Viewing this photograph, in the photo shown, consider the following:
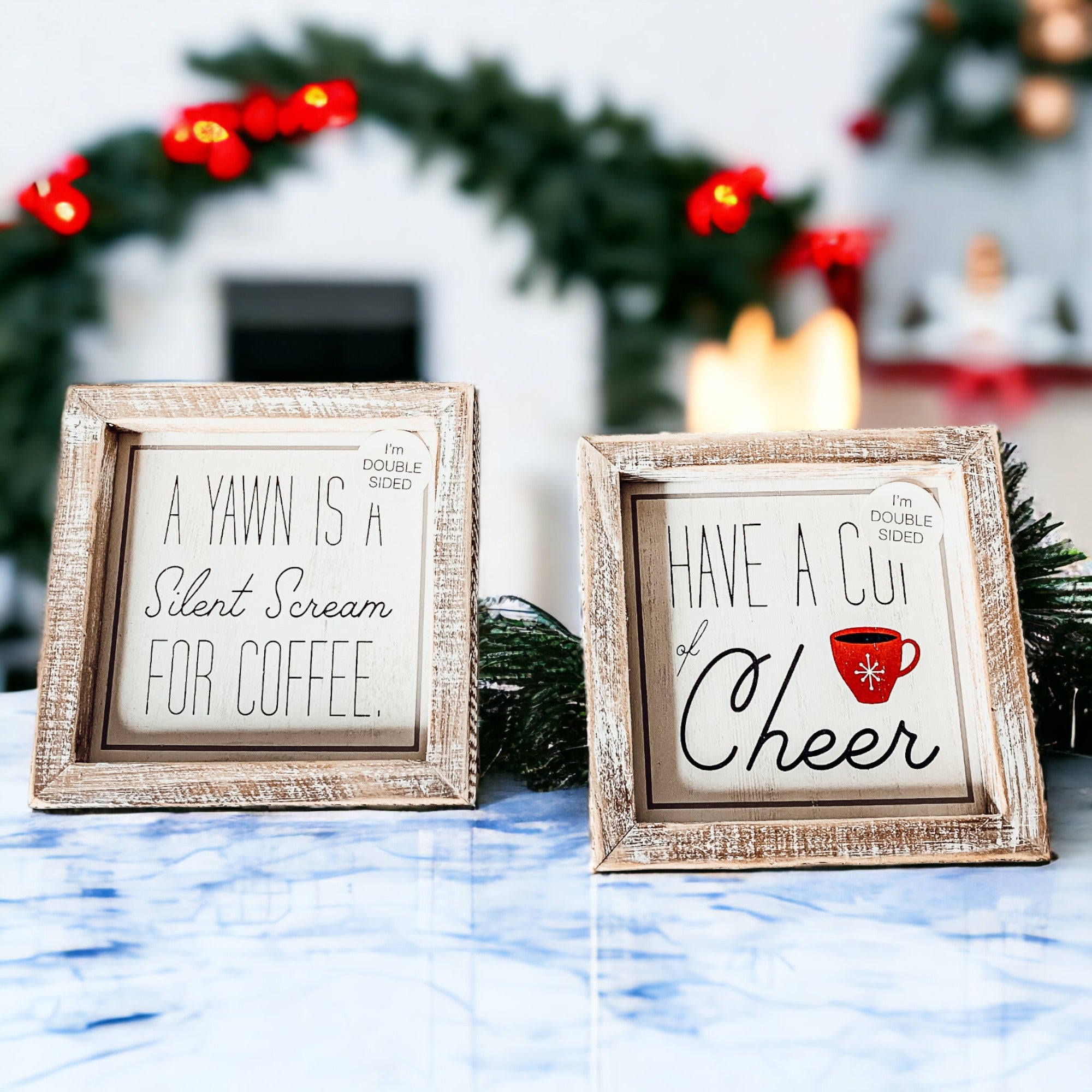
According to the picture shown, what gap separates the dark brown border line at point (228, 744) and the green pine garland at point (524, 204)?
158cm

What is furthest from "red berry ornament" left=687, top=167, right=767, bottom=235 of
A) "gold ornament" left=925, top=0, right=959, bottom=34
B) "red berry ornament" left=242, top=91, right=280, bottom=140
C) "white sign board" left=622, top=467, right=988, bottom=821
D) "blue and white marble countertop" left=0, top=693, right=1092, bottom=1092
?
"blue and white marble countertop" left=0, top=693, right=1092, bottom=1092

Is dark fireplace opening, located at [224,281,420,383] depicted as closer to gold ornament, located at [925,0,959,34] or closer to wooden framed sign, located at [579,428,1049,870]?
gold ornament, located at [925,0,959,34]

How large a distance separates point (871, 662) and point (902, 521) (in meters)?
0.10

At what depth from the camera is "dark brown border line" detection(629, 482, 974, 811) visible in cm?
55

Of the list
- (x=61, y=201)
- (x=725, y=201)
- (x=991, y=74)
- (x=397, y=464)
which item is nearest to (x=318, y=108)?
(x=61, y=201)

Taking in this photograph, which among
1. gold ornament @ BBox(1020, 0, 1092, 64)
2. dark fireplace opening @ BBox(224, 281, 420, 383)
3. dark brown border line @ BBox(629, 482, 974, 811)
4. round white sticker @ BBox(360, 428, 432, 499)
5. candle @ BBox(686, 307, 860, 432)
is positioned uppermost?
gold ornament @ BBox(1020, 0, 1092, 64)

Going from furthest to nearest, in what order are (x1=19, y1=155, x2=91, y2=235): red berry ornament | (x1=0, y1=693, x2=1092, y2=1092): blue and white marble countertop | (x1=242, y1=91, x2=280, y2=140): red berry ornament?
(x1=242, y1=91, x2=280, y2=140): red berry ornament < (x1=19, y1=155, x2=91, y2=235): red berry ornament < (x1=0, y1=693, x2=1092, y2=1092): blue and white marble countertop

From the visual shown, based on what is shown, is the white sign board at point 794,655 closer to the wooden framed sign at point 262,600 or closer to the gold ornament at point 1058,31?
the wooden framed sign at point 262,600

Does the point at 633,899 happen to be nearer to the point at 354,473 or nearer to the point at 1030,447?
the point at 354,473

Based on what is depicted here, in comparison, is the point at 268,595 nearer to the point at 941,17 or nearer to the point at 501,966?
the point at 501,966

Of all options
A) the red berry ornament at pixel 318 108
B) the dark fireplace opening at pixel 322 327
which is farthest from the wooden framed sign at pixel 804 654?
the red berry ornament at pixel 318 108

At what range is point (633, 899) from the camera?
0.50 meters

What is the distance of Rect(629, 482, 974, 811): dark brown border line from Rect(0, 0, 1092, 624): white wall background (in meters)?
1.60

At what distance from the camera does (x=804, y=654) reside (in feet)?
1.94
